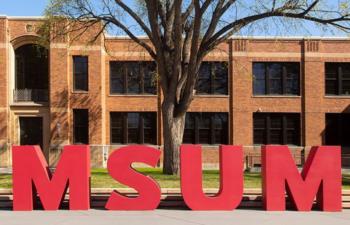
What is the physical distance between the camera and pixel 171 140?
66.0 feet

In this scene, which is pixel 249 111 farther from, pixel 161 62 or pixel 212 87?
pixel 161 62

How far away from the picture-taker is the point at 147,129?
36.8 m

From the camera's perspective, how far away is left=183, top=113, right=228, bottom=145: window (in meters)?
36.8

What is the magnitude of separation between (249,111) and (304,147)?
449cm

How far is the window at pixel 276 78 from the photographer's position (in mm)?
37094

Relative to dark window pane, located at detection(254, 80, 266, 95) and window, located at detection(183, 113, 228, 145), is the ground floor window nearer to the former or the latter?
window, located at detection(183, 113, 228, 145)

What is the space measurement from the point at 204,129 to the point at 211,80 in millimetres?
3425

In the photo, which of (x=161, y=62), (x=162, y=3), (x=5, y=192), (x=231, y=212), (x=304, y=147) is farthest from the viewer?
(x=304, y=147)

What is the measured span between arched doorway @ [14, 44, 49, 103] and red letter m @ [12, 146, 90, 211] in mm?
23698

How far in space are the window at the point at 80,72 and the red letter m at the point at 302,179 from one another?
80.2 ft

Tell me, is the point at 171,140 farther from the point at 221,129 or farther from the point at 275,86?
the point at 275,86

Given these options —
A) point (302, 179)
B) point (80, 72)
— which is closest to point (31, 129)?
point (80, 72)

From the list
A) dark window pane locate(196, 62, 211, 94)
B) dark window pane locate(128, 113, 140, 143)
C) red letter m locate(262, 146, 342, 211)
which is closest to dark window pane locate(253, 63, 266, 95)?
dark window pane locate(196, 62, 211, 94)

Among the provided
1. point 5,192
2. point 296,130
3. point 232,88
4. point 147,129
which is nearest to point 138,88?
point 147,129
